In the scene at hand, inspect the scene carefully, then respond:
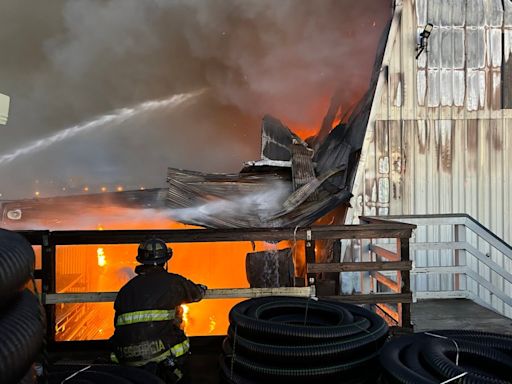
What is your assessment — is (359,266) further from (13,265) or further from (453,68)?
(453,68)

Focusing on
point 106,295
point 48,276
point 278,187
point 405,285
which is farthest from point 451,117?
point 48,276

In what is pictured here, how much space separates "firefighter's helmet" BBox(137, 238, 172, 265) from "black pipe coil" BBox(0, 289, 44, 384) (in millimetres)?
1442

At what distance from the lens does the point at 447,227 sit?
8.02 meters

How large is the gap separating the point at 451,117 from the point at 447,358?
6724 mm

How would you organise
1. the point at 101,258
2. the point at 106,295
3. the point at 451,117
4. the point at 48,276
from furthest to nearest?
the point at 101,258, the point at 451,117, the point at 48,276, the point at 106,295

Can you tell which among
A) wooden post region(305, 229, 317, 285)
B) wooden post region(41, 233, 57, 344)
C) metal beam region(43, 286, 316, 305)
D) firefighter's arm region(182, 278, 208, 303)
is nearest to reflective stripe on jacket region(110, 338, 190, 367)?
firefighter's arm region(182, 278, 208, 303)

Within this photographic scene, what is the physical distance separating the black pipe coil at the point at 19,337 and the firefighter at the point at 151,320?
4.22 ft

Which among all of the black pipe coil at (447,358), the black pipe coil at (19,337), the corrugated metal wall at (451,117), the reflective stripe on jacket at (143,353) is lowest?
the reflective stripe on jacket at (143,353)

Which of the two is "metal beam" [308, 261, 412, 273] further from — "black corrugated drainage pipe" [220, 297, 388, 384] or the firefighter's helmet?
the firefighter's helmet

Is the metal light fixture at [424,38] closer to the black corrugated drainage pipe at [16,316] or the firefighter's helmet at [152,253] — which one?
the firefighter's helmet at [152,253]

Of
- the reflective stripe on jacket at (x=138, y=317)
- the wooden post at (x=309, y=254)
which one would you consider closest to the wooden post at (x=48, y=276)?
the reflective stripe on jacket at (x=138, y=317)

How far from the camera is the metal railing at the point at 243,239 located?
4.25 m

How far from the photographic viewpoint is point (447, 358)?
2678 millimetres

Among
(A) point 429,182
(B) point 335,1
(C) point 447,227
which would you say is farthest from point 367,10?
(C) point 447,227
